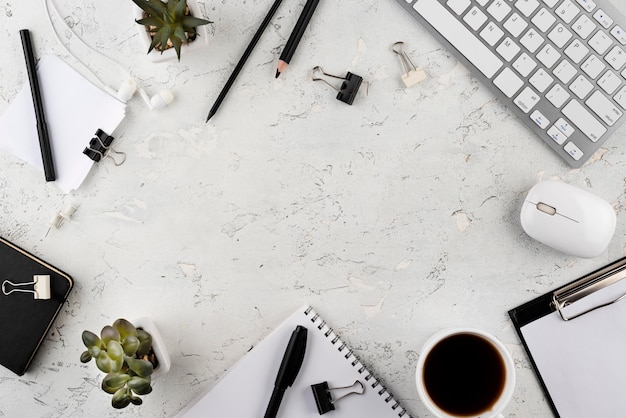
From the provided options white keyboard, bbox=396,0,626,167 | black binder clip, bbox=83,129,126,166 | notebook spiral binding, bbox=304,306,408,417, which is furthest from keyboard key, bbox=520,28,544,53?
black binder clip, bbox=83,129,126,166

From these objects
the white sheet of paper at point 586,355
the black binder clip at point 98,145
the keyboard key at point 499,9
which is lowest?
the black binder clip at point 98,145

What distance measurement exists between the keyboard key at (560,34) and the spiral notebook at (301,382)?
485 mm

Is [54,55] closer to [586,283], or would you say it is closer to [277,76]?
[277,76]

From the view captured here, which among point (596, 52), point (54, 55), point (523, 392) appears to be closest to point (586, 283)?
point (523, 392)

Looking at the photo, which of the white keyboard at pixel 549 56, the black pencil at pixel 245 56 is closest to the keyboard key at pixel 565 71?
the white keyboard at pixel 549 56

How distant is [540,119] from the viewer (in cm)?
73

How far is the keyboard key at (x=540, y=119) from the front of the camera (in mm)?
727

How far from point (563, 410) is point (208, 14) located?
2.41 ft

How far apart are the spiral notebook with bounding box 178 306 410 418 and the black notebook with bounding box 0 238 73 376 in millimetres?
233

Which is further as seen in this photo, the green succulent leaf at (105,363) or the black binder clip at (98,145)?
the black binder clip at (98,145)

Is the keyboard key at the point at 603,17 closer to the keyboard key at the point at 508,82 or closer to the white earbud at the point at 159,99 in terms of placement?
the keyboard key at the point at 508,82

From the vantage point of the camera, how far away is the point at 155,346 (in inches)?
29.4

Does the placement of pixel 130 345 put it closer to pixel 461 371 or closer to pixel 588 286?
pixel 461 371

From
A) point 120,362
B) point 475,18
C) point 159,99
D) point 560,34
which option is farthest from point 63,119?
point 560,34
